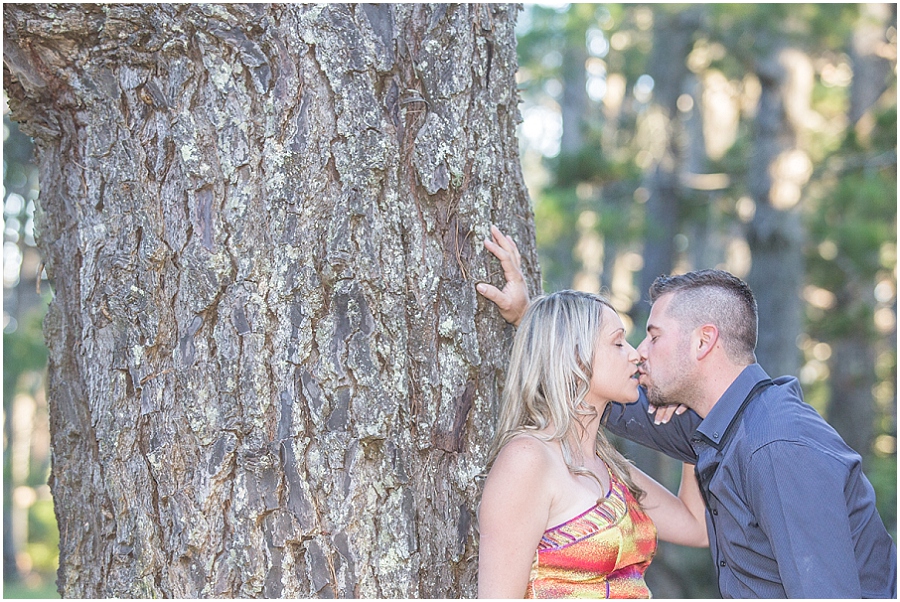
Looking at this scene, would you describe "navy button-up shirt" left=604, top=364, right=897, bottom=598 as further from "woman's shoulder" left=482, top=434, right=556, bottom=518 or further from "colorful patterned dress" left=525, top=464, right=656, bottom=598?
"woman's shoulder" left=482, top=434, right=556, bottom=518

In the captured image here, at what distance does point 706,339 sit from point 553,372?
0.64m

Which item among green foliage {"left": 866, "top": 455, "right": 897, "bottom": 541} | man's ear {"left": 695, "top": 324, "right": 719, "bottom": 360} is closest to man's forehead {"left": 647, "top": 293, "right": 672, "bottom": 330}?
man's ear {"left": 695, "top": 324, "right": 719, "bottom": 360}

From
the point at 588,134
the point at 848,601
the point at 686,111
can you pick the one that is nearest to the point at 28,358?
the point at 588,134

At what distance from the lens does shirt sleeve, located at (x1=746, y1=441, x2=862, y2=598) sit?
7.81 feet

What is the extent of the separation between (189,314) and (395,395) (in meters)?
0.62

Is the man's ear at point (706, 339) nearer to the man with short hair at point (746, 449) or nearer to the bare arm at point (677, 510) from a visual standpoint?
the man with short hair at point (746, 449)

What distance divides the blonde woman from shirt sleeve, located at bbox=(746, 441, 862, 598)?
1.66ft

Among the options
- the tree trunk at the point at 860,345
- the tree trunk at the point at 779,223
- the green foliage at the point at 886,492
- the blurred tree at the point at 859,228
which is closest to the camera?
the green foliage at the point at 886,492

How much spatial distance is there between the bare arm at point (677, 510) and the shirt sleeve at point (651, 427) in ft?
0.44

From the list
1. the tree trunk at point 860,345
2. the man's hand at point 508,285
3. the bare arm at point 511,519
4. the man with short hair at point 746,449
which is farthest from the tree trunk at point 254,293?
the tree trunk at point 860,345

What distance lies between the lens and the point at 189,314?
7.77 ft

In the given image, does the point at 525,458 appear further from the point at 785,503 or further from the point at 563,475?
the point at 785,503

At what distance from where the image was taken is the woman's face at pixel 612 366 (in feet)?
9.52

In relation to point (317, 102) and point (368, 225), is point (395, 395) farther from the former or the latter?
point (317, 102)
